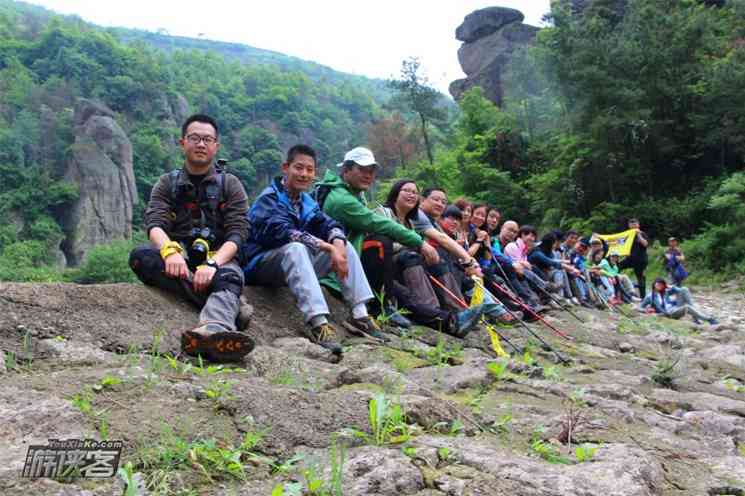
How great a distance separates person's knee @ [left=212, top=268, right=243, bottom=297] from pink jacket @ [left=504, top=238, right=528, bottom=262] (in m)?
5.58

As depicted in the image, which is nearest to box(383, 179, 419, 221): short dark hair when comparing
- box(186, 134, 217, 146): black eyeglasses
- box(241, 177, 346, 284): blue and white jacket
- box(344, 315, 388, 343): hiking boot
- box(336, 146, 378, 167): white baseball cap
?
box(336, 146, 378, 167): white baseball cap

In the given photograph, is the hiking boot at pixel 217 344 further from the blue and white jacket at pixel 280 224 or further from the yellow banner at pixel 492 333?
the yellow banner at pixel 492 333

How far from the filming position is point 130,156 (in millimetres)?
63688

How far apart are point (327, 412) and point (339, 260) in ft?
7.42

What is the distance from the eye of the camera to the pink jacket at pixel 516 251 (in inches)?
353

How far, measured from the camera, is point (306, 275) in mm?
4250

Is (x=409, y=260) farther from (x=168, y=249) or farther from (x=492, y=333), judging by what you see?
(x=168, y=249)

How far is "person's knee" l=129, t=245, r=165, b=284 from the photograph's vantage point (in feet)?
12.9

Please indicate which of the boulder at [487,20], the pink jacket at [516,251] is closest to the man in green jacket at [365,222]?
the pink jacket at [516,251]

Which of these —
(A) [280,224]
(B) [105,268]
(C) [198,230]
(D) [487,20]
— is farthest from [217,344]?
(D) [487,20]

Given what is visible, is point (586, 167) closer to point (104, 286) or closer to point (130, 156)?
point (104, 286)

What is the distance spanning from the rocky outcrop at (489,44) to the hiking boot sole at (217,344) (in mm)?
50268

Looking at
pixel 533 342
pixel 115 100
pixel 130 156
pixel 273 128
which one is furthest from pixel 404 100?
pixel 273 128

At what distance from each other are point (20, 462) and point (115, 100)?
3478 inches
